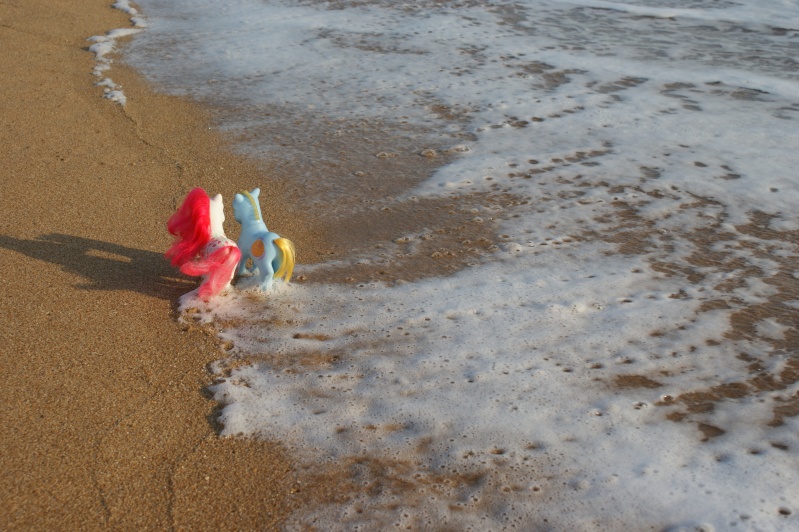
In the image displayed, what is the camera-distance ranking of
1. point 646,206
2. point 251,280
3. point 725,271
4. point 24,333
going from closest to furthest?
point 24,333
point 251,280
point 725,271
point 646,206

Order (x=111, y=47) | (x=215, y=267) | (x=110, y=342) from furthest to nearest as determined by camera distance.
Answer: (x=111, y=47), (x=215, y=267), (x=110, y=342)

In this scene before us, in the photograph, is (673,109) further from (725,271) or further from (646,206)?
(725,271)

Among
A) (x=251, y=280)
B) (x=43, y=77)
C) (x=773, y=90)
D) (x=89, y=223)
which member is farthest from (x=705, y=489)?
(x=43, y=77)

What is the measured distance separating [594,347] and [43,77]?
4684 millimetres

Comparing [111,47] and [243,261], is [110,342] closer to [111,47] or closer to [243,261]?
[243,261]

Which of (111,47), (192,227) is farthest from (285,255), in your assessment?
(111,47)

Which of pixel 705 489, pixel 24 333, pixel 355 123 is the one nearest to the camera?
pixel 705 489

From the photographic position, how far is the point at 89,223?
374 cm

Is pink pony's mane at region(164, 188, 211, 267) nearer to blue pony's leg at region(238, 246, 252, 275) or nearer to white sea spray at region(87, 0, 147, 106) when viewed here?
blue pony's leg at region(238, 246, 252, 275)

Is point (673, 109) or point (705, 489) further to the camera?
point (673, 109)

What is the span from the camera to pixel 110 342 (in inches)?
113

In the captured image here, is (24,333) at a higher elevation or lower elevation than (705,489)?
higher

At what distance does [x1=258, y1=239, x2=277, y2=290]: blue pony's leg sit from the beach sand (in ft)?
1.20

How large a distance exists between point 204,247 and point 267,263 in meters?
0.26
